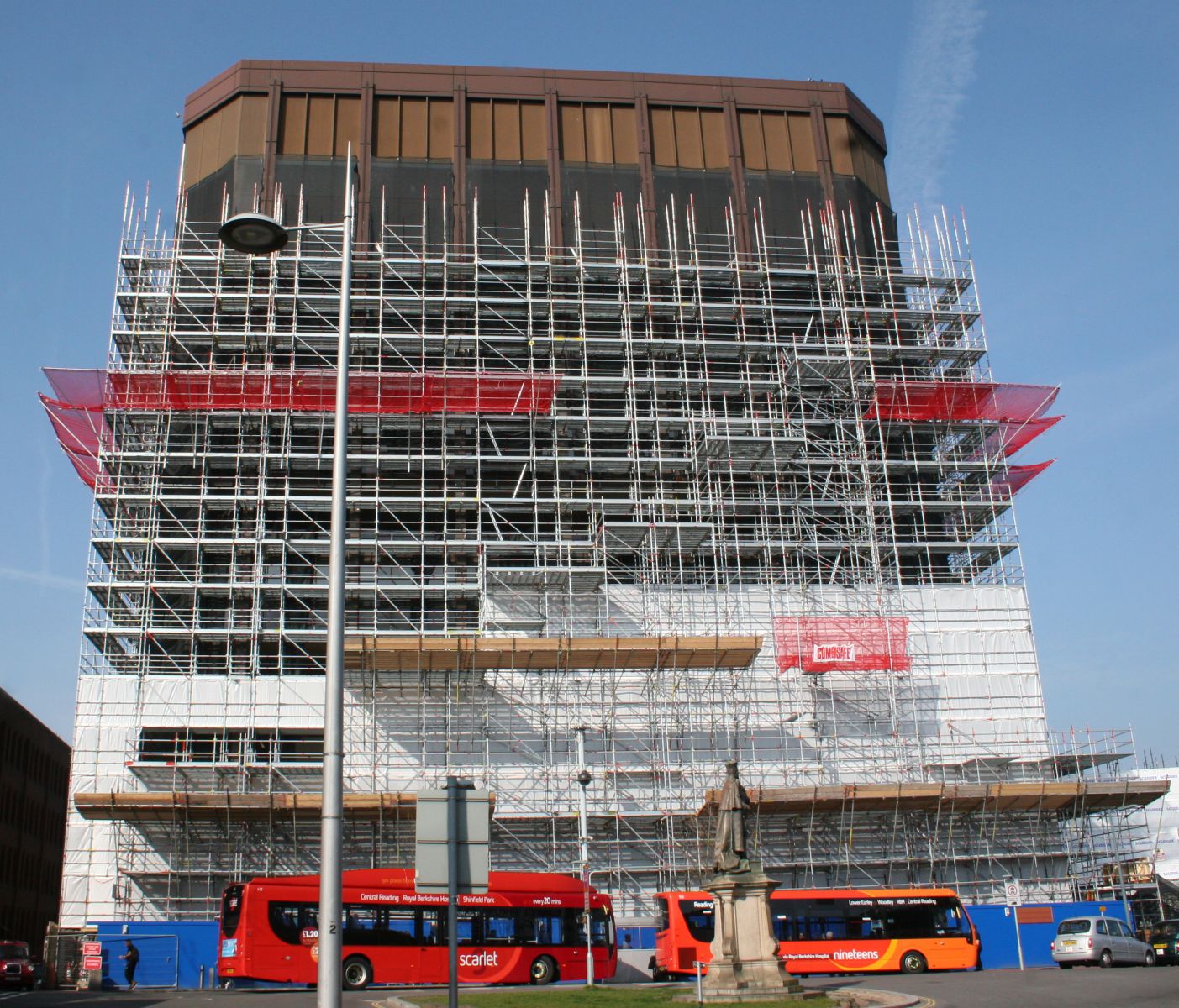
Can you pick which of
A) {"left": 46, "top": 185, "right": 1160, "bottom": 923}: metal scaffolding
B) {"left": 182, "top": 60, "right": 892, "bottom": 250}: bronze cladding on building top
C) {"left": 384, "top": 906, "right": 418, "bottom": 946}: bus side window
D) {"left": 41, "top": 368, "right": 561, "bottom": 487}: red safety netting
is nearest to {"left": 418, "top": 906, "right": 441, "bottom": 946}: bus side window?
{"left": 384, "top": 906, "right": 418, "bottom": 946}: bus side window

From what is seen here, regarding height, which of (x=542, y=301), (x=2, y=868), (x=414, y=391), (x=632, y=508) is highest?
(x=542, y=301)

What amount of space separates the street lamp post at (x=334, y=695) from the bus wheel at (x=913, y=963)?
77.0 ft

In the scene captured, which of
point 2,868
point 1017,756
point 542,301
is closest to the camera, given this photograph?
point 1017,756

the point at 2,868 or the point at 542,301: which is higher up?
the point at 542,301

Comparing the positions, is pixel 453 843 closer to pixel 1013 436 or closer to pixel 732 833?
pixel 732 833

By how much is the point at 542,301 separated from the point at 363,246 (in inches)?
293

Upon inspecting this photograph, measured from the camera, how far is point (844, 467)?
146ft

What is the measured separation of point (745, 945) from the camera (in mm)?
21953

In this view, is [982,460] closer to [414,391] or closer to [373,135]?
[414,391]

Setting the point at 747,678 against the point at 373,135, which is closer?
the point at 747,678

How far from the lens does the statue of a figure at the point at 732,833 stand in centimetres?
2264

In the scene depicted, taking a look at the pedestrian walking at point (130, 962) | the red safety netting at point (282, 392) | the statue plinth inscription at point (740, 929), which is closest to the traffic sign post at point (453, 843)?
the statue plinth inscription at point (740, 929)

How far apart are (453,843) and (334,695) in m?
2.27

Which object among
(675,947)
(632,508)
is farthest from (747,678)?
(675,947)
